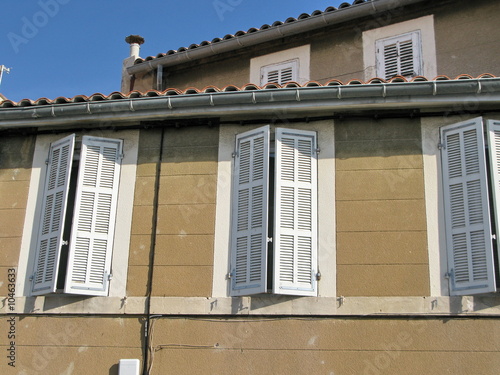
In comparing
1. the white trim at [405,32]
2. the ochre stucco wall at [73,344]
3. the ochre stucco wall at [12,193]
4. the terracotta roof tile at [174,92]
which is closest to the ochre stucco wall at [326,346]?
the ochre stucco wall at [73,344]

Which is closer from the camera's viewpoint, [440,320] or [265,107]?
[440,320]

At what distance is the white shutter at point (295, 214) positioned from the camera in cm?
859

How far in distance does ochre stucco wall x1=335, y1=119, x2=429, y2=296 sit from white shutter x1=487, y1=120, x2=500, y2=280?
0.85 m

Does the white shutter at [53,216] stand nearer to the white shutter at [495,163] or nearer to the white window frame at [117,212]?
the white window frame at [117,212]

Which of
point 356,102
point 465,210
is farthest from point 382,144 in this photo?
point 465,210

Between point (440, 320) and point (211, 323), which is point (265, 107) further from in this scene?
point (440, 320)

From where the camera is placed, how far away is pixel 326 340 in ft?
27.2

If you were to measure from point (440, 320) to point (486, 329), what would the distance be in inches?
20.3

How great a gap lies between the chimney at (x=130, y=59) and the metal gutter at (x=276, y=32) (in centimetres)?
26

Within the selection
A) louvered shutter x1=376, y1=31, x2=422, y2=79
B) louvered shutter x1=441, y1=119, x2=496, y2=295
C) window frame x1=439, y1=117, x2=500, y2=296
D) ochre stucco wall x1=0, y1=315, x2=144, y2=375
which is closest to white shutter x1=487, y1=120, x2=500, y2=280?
window frame x1=439, y1=117, x2=500, y2=296

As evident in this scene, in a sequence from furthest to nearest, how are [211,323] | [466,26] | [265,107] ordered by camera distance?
[466,26]
[265,107]
[211,323]

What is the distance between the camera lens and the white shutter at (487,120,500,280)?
8.30 metres

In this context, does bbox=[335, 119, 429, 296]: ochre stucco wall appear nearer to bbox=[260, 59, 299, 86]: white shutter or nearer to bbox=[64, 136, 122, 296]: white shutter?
bbox=[64, 136, 122, 296]: white shutter

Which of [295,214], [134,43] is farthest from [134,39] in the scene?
[295,214]
